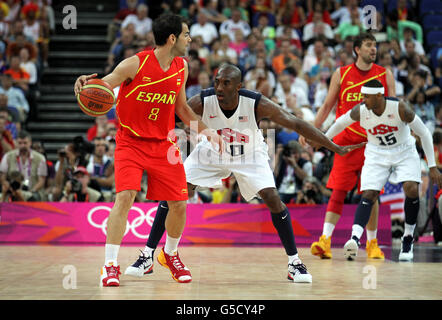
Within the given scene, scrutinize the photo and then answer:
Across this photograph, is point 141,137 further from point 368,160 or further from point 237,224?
point 237,224

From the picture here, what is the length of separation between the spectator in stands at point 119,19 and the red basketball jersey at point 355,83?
793 centimetres

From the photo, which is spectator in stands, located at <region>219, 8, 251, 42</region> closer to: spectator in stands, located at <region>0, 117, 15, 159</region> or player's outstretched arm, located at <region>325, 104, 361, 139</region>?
spectator in stands, located at <region>0, 117, 15, 159</region>

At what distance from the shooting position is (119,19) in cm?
1529

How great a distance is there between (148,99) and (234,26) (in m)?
9.46

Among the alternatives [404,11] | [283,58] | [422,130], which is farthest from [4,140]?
[404,11]

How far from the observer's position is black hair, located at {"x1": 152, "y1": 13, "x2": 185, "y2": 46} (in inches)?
229

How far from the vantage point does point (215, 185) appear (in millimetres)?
6406

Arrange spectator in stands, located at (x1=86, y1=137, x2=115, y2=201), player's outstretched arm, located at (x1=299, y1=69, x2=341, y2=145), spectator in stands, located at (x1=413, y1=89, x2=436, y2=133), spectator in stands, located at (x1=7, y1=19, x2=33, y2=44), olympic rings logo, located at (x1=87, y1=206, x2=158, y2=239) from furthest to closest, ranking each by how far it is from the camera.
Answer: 1. spectator in stands, located at (x1=7, y1=19, x2=33, y2=44)
2. spectator in stands, located at (x1=413, y1=89, x2=436, y2=133)
3. spectator in stands, located at (x1=86, y1=137, x2=115, y2=201)
4. olympic rings logo, located at (x1=87, y1=206, x2=158, y2=239)
5. player's outstretched arm, located at (x1=299, y1=69, x2=341, y2=145)

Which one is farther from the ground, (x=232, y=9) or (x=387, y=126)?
(x=232, y=9)

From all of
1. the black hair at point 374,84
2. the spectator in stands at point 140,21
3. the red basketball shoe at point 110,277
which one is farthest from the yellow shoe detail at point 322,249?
the spectator in stands at point 140,21

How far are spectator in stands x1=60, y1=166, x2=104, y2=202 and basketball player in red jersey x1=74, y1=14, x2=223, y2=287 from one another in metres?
4.54

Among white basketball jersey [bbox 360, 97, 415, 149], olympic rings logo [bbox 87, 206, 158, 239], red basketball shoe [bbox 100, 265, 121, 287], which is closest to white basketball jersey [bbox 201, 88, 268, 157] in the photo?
red basketball shoe [bbox 100, 265, 121, 287]

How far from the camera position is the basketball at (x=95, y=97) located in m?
5.26

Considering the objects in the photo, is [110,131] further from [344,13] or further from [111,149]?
[344,13]
